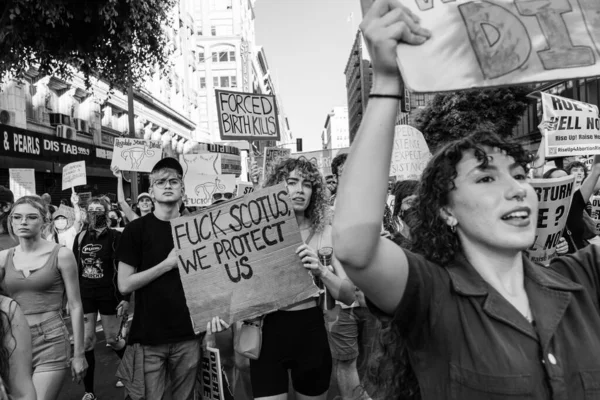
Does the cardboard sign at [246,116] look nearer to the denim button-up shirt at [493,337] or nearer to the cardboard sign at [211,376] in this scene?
the cardboard sign at [211,376]

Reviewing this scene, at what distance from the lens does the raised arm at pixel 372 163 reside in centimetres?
146

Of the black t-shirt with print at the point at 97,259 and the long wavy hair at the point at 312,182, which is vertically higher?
the long wavy hair at the point at 312,182

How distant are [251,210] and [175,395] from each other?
1.48 meters

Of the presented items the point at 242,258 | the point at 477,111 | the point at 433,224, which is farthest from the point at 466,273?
the point at 477,111

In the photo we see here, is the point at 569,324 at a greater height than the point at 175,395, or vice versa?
the point at 569,324

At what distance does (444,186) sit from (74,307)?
303cm

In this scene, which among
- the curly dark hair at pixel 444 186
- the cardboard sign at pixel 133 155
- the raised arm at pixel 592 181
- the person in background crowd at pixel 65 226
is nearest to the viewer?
the curly dark hair at pixel 444 186

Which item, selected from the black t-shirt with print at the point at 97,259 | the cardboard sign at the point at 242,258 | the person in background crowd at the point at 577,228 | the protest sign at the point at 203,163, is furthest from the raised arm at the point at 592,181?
the protest sign at the point at 203,163

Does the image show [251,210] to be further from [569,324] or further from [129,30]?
[129,30]

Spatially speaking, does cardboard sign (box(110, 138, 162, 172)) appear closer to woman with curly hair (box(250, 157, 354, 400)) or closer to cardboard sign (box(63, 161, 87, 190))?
cardboard sign (box(63, 161, 87, 190))

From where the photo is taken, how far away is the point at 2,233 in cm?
489

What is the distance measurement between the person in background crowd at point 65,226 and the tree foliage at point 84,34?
291 centimetres

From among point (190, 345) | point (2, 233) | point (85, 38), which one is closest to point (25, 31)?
point (85, 38)

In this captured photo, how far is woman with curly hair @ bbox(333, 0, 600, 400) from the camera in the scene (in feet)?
4.84
